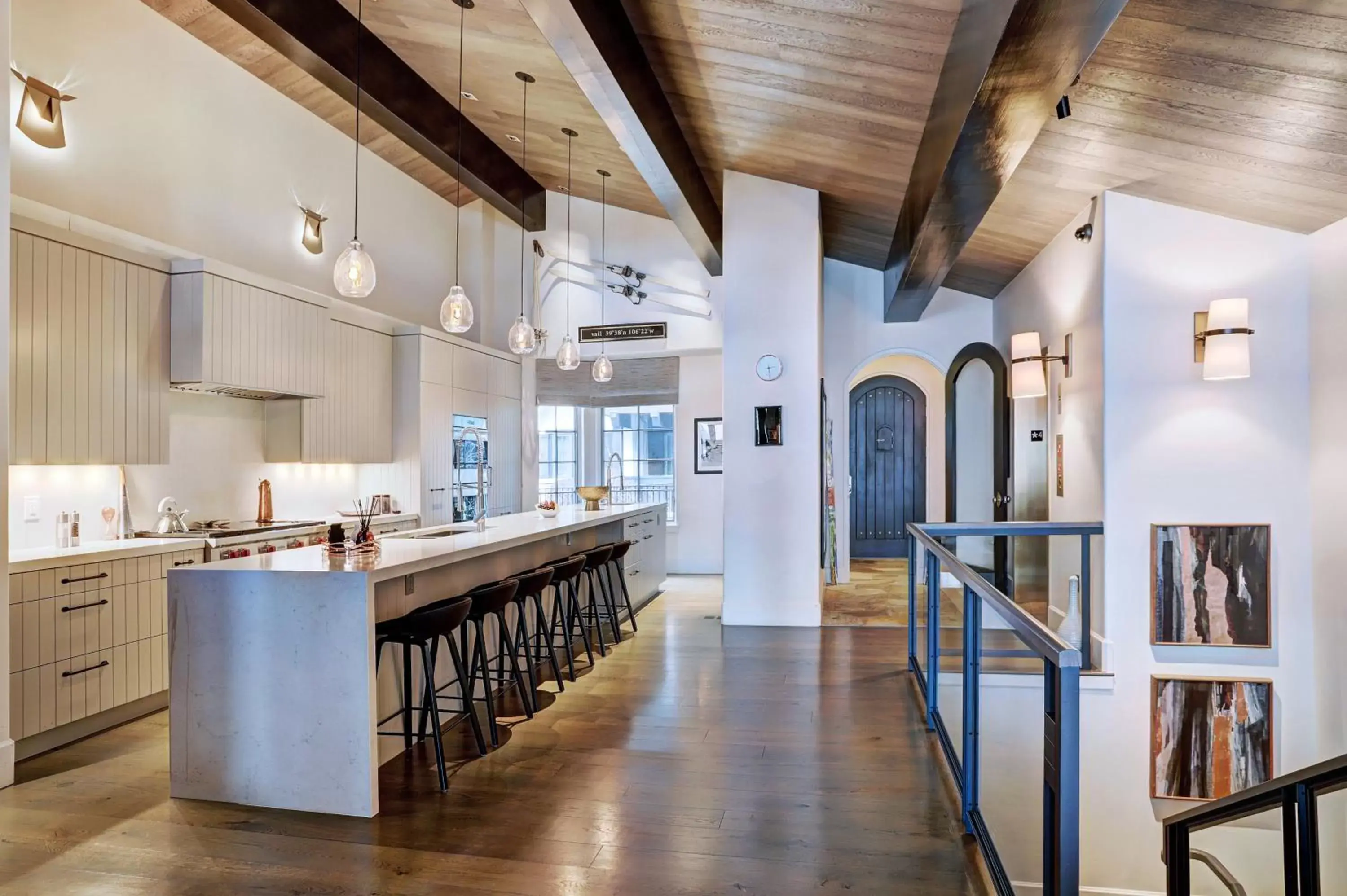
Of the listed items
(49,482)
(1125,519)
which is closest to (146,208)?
(49,482)

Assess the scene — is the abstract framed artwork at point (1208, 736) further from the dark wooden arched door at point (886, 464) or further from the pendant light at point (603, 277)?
the pendant light at point (603, 277)

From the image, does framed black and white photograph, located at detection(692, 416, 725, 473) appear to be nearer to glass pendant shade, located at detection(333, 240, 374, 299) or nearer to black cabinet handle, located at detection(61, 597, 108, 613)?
glass pendant shade, located at detection(333, 240, 374, 299)

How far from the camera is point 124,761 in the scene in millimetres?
3240

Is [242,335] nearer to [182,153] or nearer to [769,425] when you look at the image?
[182,153]

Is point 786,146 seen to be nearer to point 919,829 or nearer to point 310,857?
point 919,829

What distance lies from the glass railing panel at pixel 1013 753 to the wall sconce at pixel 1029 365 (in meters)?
1.66

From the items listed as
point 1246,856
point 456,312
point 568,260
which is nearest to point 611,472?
point 568,260

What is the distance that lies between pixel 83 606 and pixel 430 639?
5.72 feet

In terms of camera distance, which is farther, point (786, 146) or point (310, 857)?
point (786, 146)

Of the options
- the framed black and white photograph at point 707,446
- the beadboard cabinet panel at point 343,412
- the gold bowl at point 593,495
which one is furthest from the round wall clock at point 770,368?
the beadboard cabinet panel at point 343,412

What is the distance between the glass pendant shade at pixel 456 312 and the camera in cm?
391

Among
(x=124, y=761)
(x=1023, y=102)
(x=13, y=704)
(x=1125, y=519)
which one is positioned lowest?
(x=124, y=761)

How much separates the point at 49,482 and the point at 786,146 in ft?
15.3

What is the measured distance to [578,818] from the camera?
2.67m
